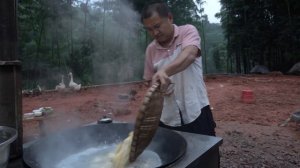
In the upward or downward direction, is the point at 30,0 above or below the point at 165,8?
above

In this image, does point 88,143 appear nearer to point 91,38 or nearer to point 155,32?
point 155,32

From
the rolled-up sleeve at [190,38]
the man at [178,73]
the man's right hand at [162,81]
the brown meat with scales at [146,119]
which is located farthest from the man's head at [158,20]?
the brown meat with scales at [146,119]

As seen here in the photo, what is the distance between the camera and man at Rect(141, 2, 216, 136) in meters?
2.28

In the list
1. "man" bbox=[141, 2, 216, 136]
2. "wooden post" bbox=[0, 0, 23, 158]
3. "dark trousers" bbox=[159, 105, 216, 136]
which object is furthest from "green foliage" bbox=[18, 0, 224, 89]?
"wooden post" bbox=[0, 0, 23, 158]

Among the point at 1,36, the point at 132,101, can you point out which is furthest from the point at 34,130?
the point at 1,36

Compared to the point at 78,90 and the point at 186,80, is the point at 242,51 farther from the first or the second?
the point at 186,80

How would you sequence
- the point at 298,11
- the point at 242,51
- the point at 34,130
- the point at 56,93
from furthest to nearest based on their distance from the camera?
the point at 242,51
the point at 298,11
the point at 56,93
the point at 34,130

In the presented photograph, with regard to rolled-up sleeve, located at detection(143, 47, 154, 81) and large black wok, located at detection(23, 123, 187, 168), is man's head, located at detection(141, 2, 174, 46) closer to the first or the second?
rolled-up sleeve, located at detection(143, 47, 154, 81)

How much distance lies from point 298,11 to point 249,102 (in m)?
9.68

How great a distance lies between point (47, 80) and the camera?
1124cm

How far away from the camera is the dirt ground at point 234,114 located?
4809mm

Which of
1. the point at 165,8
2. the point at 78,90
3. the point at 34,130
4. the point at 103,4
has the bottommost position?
the point at 34,130

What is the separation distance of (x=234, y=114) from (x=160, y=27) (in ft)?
18.4

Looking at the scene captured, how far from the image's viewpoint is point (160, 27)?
2305 millimetres
